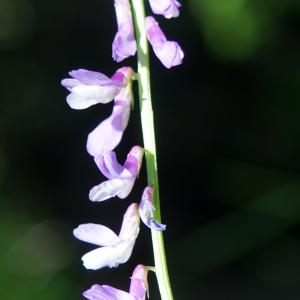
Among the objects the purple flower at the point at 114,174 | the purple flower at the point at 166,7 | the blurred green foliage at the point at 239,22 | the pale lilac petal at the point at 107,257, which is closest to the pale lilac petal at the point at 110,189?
the purple flower at the point at 114,174

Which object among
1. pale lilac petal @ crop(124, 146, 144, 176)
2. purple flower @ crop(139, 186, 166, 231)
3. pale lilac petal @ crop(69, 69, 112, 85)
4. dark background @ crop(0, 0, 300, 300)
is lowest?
dark background @ crop(0, 0, 300, 300)

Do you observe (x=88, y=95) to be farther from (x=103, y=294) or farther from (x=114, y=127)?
(x=103, y=294)

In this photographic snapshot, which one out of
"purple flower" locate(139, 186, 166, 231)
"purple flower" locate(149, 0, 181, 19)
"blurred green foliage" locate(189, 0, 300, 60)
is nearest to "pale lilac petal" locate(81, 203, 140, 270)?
"purple flower" locate(139, 186, 166, 231)

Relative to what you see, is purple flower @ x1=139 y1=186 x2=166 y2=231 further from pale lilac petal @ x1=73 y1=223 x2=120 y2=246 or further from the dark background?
the dark background

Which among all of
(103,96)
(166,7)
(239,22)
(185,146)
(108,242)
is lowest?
(185,146)

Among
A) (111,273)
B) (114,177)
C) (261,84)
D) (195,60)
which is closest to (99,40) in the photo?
(195,60)

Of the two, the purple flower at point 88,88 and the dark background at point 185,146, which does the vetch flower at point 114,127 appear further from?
the dark background at point 185,146

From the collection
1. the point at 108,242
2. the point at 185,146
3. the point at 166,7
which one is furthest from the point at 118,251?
the point at 185,146
